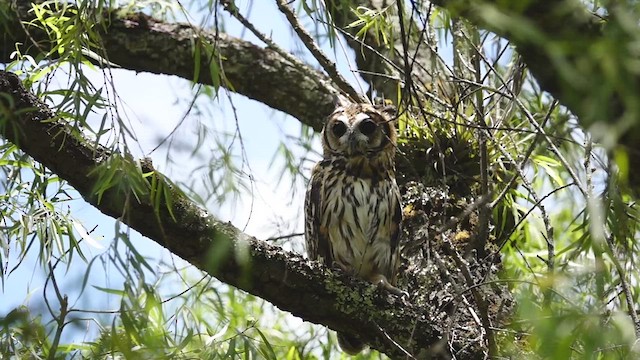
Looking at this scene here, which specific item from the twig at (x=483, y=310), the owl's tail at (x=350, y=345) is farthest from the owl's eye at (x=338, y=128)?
the twig at (x=483, y=310)

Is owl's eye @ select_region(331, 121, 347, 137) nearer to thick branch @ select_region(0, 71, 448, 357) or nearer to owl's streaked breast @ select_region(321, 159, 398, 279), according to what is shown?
owl's streaked breast @ select_region(321, 159, 398, 279)

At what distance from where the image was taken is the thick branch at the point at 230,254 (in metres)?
1.91

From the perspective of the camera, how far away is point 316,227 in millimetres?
2986

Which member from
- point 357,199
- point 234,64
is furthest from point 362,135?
point 234,64

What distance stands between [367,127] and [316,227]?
39cm

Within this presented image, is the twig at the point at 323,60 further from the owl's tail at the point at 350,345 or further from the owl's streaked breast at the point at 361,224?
the owl's tail at the point at 350,345

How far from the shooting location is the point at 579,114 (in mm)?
1119

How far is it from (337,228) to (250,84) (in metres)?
0.64

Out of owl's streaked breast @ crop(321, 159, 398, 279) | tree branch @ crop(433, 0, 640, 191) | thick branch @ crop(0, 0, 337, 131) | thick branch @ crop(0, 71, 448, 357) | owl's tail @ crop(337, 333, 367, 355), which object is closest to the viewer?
tree branch @ crop(433, 0, 640, 191)

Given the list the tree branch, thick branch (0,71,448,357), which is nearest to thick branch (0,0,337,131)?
thick branch (0,71,448,357)

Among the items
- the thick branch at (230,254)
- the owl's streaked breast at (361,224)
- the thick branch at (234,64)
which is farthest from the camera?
the thick branch at (234,64)

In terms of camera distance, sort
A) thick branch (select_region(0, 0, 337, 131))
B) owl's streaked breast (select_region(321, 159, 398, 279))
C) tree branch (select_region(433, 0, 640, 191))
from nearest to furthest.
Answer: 1. tree branch (select_region(433, 0, 640, 191))
2. owl's streaked breast (select_region(321, 159, 398, 279))
3. thick branch (select_region(0, 0, 337, 131))

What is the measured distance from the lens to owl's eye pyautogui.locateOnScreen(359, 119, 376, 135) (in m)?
2.98

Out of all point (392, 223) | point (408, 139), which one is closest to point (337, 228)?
point (392, 223)
